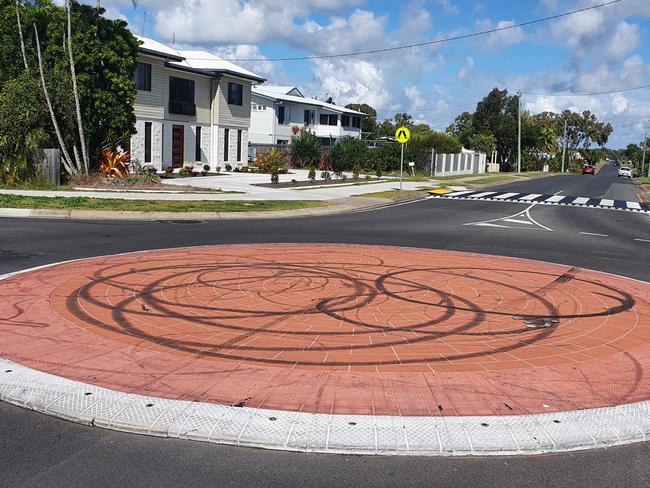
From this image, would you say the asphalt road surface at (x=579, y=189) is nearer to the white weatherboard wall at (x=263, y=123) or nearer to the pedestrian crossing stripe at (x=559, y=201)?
the pedestrian crossing stripe at (x=559, y=201)

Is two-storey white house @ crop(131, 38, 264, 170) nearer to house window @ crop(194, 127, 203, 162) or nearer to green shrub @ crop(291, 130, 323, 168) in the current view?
house window @ crop(194, 127, 203, 162)

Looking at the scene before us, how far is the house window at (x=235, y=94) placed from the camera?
1693 inches

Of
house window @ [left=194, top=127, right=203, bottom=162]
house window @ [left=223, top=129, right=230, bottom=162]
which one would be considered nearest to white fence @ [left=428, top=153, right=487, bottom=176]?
house window @ [left=223, top=129, right=230, bottom=162]

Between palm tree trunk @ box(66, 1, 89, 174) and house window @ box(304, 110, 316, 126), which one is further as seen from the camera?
house window @ box(304, 110, 316, 126)

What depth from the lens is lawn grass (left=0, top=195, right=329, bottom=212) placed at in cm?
1927

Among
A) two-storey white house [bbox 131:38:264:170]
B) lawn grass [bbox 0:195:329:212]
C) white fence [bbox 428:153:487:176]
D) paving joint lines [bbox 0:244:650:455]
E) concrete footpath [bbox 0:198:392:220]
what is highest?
two-storey white house [bbox 131:38:264:170]

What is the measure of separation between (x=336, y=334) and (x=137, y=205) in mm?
14603

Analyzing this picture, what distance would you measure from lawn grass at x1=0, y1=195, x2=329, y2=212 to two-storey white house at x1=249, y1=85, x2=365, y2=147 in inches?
1396

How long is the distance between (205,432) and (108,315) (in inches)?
139

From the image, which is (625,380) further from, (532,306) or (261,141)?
(261,141)

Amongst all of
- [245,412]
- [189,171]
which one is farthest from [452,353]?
[189,171]

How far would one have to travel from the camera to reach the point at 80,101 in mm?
27844

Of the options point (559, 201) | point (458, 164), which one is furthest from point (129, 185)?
point (458, 164)

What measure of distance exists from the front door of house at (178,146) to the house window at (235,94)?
518cm
